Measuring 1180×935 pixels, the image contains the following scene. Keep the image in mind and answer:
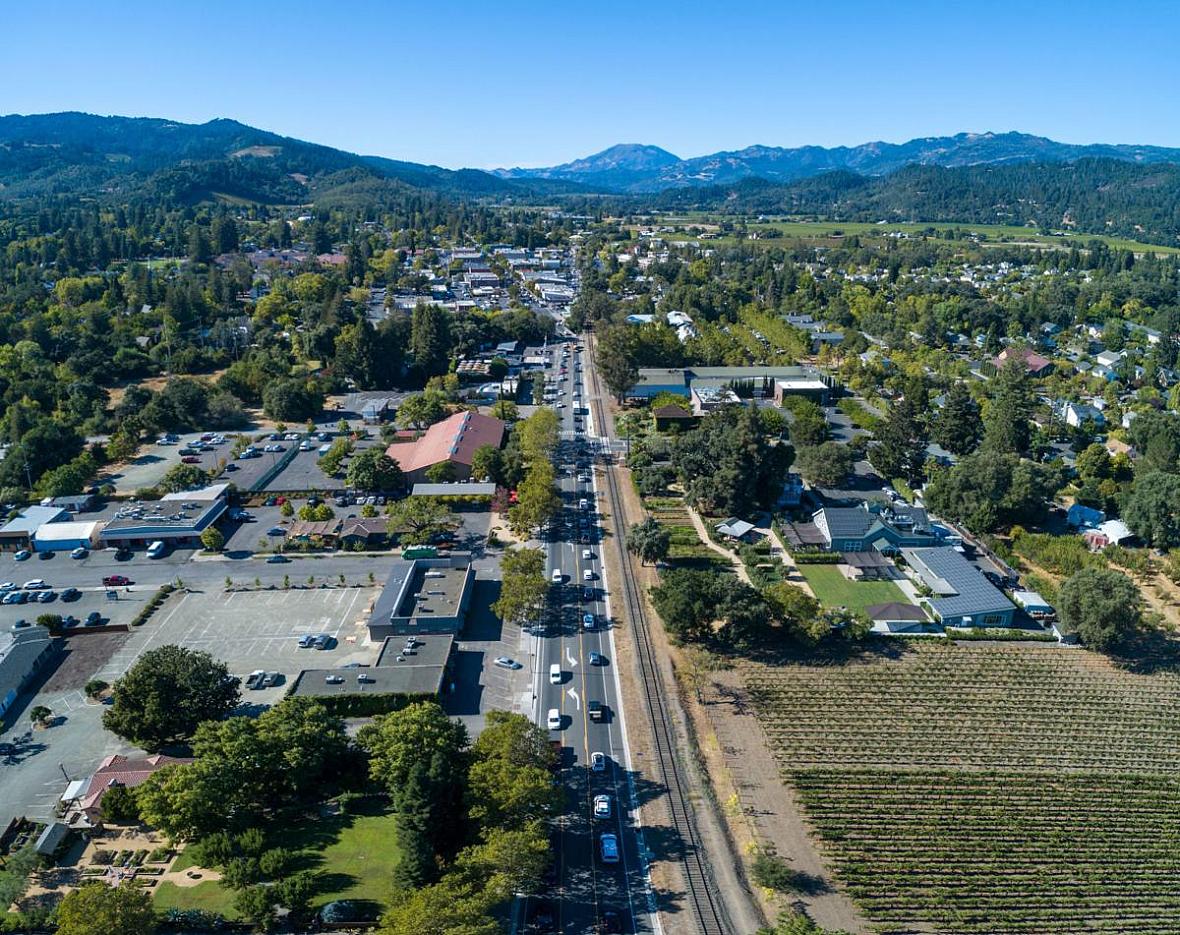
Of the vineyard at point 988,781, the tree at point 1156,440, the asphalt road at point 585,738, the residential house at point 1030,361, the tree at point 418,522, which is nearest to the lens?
the asphalt road at point 585,738

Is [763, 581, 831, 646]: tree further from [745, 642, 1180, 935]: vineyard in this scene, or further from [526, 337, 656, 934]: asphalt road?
[526, 337, 656, 934]: asphalt road

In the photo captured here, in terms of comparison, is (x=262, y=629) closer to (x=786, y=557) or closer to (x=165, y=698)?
(x=165, y=698)

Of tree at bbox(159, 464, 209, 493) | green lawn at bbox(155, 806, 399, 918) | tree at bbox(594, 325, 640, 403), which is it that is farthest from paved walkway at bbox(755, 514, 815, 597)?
tree at bbox(159, 464, 209, 493)

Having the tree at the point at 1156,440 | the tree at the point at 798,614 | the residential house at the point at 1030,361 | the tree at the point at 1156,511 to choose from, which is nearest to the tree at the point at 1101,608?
the tree at the point at 1156,511

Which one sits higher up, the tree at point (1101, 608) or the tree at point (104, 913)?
the tree at point (1101, 608)

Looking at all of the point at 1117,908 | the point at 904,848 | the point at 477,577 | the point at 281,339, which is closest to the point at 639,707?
the point at 904,848

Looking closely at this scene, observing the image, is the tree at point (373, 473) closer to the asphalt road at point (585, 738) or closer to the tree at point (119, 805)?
the asphalt road at point (585, 738)

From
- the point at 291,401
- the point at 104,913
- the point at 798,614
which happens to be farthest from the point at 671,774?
the point at 291,401
